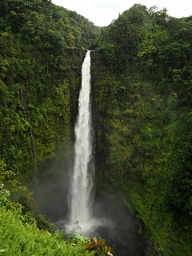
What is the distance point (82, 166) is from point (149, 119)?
6.79m

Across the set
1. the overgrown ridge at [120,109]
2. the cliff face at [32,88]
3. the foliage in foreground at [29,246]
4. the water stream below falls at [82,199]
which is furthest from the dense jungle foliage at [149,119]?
the foliage in foreground at [29,246]

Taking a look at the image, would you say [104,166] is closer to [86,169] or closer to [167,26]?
[86,169]

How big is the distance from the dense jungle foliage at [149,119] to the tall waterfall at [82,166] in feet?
2.77

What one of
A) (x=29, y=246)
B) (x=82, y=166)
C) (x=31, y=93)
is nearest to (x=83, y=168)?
(x=82, y=166)

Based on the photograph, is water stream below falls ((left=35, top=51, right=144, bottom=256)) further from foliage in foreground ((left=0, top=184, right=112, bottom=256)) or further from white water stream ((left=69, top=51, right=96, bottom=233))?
foliage in foreground ((left=0, top=184, right=112, bottom=256))

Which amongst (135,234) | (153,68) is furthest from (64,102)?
(135,234)

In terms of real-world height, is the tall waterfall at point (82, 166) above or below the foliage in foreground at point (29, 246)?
below

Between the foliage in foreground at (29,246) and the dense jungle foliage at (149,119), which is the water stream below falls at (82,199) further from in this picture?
the foliage in foreground at (29,246)

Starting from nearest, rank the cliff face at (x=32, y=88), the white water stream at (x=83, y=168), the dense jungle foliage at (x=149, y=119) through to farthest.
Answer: the dense jungle foliage at (x=149, y=119) < the cliff face at (x=32, y=88) < the white water stream at (x=83, y=168)

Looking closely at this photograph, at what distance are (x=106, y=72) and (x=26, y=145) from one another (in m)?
9.92

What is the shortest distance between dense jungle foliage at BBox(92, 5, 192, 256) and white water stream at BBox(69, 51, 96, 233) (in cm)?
84

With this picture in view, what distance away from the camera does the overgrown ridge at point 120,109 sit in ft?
33.3

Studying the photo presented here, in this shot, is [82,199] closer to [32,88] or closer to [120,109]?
[120,109]

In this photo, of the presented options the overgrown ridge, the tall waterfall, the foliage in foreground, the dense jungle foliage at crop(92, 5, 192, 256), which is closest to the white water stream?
the tall waterfall
